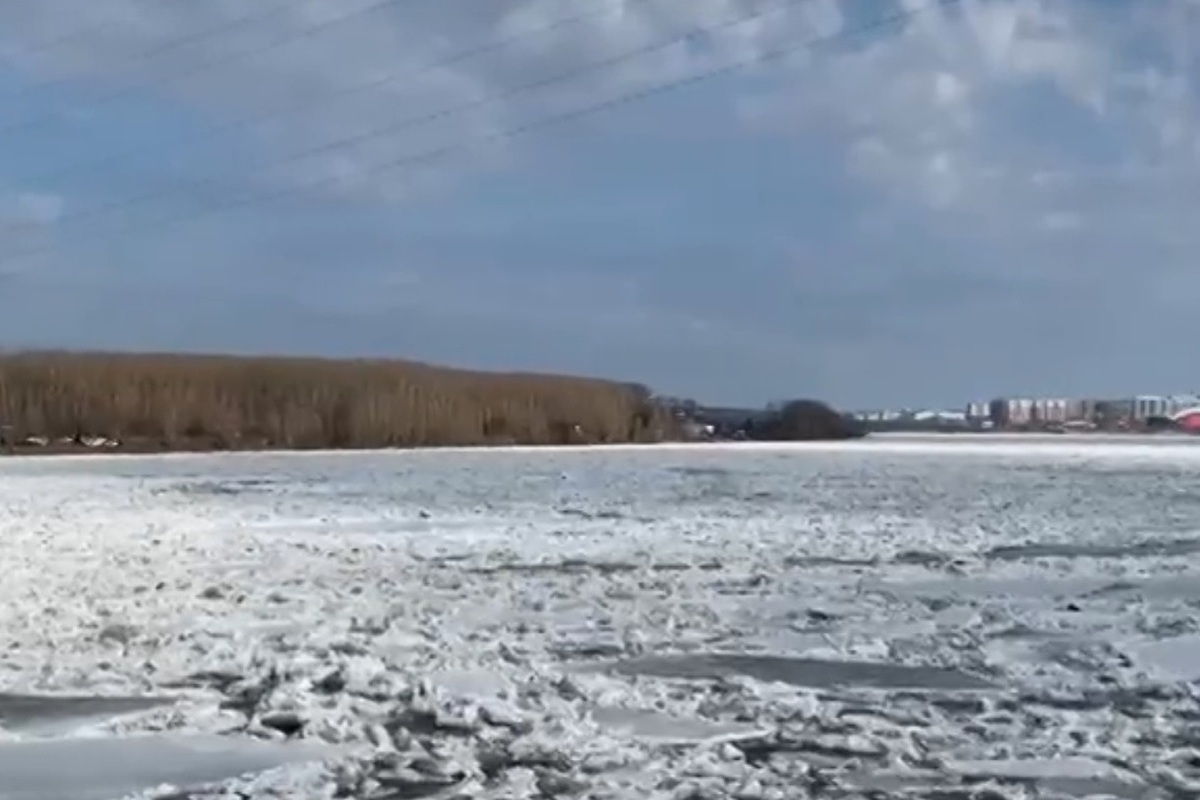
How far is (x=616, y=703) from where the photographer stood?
7.22 metres

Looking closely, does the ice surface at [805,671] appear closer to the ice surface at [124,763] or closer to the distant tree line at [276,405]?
the ice surface at [124,763]

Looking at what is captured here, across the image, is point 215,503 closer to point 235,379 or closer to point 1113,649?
point 1113,649

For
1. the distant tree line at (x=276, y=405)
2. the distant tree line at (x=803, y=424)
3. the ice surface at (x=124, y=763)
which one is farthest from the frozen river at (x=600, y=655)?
the distant tree line at (x=803, y=424)

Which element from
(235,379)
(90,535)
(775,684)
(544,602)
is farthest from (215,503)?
(235,379)

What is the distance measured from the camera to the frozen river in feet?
19.4

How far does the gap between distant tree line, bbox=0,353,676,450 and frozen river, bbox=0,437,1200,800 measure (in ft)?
135

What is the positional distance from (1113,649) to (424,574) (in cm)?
578

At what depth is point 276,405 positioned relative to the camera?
6284 cm

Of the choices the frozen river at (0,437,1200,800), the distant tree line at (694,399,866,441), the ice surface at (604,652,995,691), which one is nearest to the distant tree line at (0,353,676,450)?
the distant tree line at (694,399,866,441)

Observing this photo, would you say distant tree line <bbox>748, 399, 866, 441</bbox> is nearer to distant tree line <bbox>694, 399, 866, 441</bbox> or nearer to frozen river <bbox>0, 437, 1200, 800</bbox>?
distant tree line <bbox>694, 399, 866, 441</bbox>

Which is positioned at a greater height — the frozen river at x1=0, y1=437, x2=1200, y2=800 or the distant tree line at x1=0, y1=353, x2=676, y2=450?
the distant tree line at x1=0, y1=353, x2=676, y2=450

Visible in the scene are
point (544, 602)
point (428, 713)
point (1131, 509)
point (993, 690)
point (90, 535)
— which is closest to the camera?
point (428, 713)

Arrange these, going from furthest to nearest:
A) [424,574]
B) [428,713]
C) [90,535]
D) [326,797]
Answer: [90,535]
[424,574]
[428,713]
[326,797]

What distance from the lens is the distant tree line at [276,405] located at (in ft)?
194
